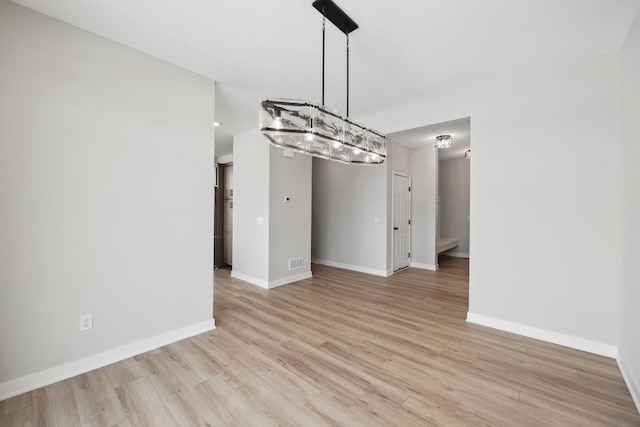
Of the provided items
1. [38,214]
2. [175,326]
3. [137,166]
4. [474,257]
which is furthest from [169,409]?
[474,257]

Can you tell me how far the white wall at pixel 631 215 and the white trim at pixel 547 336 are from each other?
16cm

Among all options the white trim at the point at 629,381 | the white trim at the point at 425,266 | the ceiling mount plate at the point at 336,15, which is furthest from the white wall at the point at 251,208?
the white trim at the point at 629,381

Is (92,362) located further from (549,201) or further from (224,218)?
(549,201)

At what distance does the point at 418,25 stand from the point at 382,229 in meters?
3.70

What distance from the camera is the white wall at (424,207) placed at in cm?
611

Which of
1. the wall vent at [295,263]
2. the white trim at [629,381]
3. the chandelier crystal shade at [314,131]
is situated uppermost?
the chandelier crystal shade at [314,131]

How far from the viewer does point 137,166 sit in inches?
99.8

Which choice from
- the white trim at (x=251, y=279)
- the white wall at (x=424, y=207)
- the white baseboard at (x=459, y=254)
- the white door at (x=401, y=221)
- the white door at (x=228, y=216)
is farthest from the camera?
the white baseboard at (x=459, y=254)

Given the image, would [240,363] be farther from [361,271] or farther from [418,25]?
[361,271]

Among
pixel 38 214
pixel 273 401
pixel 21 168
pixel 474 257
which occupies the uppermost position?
pixel 21 168

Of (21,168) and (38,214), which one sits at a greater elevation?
(21,168)

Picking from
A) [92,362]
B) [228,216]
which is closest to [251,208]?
[228,216]

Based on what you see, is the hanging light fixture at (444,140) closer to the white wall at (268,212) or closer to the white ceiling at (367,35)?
the white ceiling at (367,35)

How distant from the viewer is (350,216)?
592 cm
